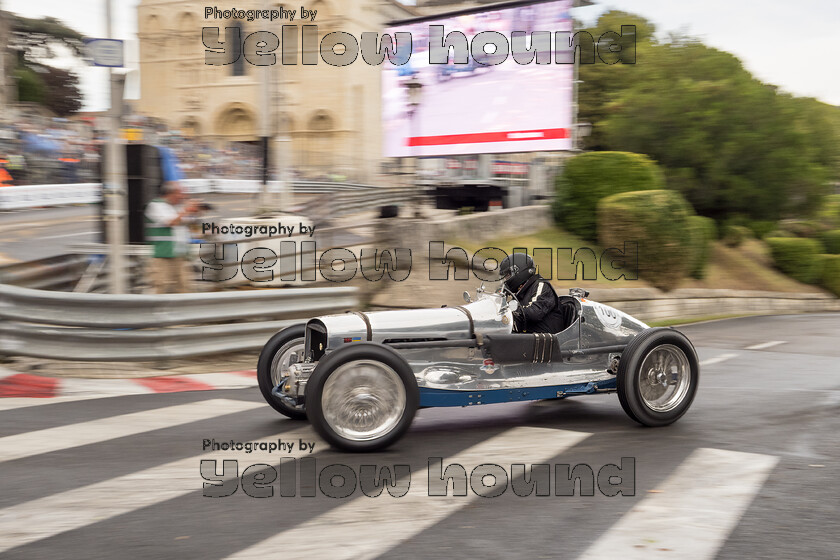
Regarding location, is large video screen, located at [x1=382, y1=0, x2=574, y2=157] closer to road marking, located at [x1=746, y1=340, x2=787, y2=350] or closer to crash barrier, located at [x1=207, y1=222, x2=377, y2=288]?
crash barrier, located at [x1=207, y1=222, x2=377, y2=288]

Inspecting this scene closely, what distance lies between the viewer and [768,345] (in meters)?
14.1

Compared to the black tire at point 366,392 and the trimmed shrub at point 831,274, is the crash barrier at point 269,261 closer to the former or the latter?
the black tire at point 366,392

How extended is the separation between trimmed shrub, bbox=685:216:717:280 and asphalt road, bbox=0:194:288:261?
11024 millimetres

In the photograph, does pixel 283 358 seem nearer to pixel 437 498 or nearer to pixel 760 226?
pixel 437 498

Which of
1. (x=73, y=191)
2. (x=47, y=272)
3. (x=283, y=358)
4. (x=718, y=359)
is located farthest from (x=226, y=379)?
(x=73, y=191)

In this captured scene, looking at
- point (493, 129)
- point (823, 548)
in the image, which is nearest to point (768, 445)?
point (823, 548)

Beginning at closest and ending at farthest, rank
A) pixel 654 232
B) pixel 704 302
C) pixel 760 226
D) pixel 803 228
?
pixel 654 232 → pixel 704 302 → pixel 760 226 → pixel 803 228

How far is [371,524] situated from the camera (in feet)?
14.6

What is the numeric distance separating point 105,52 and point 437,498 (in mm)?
7238

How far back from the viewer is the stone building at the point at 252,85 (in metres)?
56.4

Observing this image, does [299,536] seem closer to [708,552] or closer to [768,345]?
[708,552]

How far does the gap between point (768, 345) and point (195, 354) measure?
9.47 metres

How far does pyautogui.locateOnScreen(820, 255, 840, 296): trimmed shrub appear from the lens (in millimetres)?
30359

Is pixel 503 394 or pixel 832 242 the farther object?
pixel 832 242
